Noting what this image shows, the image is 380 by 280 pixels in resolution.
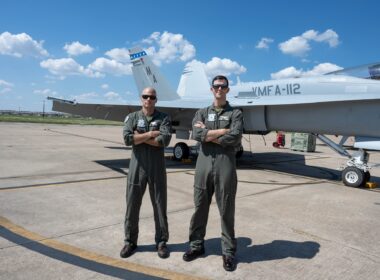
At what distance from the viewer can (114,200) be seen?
5930 mm

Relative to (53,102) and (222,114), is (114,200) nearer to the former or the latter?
(222,114)

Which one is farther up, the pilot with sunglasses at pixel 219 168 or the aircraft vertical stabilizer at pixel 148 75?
the aircraft vertical stabilizer at pixel 148 75

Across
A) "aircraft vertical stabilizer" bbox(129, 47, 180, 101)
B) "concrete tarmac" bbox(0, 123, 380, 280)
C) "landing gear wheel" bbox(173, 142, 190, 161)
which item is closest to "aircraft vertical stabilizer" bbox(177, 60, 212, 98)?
"aircraft vertical stabilizer" bbox(129, 47, 180, 101)

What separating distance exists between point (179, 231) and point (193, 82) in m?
12.0

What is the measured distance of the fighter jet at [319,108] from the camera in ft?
25.4

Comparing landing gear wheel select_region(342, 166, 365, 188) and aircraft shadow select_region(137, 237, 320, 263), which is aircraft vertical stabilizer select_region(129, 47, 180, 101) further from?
A: aircraft shadow select_region(137, 237, 320, 263)

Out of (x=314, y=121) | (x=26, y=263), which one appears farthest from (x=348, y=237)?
(x=314, y=121)

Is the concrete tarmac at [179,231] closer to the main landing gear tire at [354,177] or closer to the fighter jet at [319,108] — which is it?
the main landing gear tire at [354,177]

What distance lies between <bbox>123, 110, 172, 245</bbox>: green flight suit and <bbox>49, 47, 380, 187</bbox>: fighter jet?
561 cm

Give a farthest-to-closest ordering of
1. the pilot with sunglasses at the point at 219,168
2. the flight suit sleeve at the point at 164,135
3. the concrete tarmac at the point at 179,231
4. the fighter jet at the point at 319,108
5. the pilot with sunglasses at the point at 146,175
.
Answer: the fighter jet at the point at 319,108, the pilot with sunglasses at the point at 146,175, the flight suit sleeve at the point at 164,135, the pilot with sunglasses at the point at 219,168, the concrete tarmac at the point at 179,231

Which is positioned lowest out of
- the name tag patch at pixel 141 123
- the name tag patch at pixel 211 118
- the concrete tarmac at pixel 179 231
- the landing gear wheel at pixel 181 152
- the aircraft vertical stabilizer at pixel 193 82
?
the concrete tarmac at pixel 179 231

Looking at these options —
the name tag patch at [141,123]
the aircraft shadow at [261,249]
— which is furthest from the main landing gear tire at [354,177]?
the name tag patch at [141,123]

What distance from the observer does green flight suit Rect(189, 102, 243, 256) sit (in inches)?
137

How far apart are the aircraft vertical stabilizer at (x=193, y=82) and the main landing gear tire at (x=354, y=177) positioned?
8.06 m
